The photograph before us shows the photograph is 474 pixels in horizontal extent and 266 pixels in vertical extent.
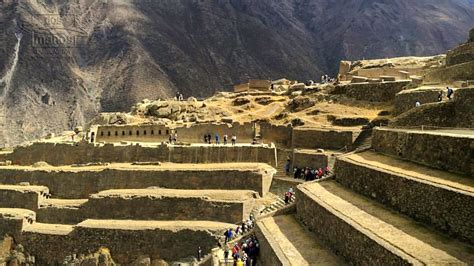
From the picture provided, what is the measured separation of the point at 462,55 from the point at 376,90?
20.0ft

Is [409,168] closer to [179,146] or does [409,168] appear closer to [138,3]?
[179,146]

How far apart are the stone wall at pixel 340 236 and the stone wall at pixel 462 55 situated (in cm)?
1132

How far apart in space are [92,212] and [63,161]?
675 cm

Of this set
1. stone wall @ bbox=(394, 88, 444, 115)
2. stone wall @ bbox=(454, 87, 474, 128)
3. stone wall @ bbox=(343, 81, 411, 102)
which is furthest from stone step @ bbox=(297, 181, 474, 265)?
stone wall @ bbox=(343, 81, 411, 102)

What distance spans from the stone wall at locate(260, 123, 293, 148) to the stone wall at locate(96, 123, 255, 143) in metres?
0.76

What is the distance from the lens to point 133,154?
2953cm

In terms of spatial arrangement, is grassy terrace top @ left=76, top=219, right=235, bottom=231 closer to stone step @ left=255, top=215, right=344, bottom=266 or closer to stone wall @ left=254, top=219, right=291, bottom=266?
stone wall @ left=254, top=219, right=291, bottom=266

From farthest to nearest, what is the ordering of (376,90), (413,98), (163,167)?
(376,90) < (163,167) < (413,98)

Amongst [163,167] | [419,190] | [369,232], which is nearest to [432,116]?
[419,190]

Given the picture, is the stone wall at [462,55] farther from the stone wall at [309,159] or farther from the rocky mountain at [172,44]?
the rocky mountain at [172,44]

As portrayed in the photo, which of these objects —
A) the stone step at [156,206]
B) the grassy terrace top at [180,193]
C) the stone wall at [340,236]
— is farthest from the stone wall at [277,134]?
the stone wall at [340,236]

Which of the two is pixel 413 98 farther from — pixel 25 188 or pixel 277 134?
pixel 25 188

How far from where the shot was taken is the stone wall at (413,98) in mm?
21894

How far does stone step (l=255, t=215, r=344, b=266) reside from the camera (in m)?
14.1
